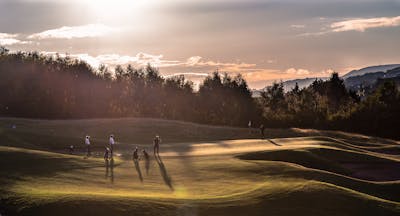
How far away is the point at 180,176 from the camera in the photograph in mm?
33781

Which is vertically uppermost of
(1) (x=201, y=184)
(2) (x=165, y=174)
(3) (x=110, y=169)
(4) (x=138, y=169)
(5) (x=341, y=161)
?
(3) (x=110, y=169)

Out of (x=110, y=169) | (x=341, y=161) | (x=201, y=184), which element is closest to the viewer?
(x=201, y=184)

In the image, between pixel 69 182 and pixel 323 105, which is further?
pixel 323 105

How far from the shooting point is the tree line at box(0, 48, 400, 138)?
10031cm

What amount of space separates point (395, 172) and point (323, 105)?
7624 cm

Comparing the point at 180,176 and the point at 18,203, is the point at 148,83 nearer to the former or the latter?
the point at 180,176

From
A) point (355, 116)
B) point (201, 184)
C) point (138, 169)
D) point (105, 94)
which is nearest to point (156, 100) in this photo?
point (105, 94)

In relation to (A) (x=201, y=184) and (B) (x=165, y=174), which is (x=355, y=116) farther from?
(A) (x=201, y=184)

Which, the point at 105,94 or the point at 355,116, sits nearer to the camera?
the point at 355,116

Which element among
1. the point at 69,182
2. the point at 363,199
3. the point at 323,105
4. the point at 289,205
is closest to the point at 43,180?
the point at 69,182

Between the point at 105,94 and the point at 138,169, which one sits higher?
the point at 105,94

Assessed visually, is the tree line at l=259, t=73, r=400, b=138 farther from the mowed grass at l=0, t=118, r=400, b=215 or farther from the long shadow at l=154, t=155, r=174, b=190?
the long shadow at l=154, t=155, r=174, b=190

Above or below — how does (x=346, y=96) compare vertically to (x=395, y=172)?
above

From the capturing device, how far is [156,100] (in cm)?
11600
